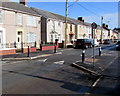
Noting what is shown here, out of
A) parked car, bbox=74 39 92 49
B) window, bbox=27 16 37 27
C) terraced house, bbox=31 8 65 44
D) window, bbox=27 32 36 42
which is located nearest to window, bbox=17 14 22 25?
window, bbox=27 16 37 27

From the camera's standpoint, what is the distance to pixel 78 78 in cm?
920

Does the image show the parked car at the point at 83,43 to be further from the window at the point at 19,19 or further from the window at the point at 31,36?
the window at the point at 19,19

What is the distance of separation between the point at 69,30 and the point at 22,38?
69.1 ft

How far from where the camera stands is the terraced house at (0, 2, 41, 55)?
24756 millimetres

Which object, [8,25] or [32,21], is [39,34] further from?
[8,25]

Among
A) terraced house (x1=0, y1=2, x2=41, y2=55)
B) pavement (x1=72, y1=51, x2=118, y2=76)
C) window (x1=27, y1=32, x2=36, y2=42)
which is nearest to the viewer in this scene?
pavement (x1=72, y1=51, x2=118, y2=76)

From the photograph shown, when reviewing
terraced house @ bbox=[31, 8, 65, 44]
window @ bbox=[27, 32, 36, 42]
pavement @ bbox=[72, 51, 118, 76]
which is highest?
terraced house @ bbox=[31, 8, 65, 44]

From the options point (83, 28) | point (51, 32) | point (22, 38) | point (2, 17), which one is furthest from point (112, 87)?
point (83, 28)

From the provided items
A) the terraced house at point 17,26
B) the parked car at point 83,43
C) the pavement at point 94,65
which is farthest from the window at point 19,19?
the pavement at point 94,65

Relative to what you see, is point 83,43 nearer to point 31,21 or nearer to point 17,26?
point 31,21

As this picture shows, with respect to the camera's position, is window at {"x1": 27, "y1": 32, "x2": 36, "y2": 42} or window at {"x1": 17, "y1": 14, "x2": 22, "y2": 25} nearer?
window at {"x1": 17, "y1": 14, "x2": 22, "y2": 25}

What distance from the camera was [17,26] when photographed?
27734 mm

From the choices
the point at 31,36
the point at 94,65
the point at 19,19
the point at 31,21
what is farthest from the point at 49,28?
the point at 94,65

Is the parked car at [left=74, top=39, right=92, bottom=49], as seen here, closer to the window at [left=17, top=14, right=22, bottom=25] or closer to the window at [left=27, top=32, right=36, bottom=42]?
the window at [left=27, top=32, right=36, bottom=42]
